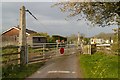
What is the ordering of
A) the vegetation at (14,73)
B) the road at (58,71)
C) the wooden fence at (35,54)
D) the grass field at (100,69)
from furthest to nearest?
the wooden fence at (35,54), the road at (58,71), the grass field at (100,69), the vegetation at (14,73)

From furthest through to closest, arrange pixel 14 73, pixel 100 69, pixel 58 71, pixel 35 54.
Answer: pixel 35 54 → pixel 100 69 → pixel 58 71 → pixel 14 73

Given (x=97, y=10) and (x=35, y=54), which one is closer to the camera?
(x=97, y=10)

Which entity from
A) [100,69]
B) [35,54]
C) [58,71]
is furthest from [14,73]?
[35,54]

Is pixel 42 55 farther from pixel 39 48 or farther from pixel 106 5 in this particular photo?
pixel 106 5

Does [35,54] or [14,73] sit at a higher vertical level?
[35,54]

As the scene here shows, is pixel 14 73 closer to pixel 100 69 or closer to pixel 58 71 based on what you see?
pixel 58 71

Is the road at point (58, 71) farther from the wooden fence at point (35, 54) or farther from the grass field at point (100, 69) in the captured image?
the wooden fence at point (35, 54)

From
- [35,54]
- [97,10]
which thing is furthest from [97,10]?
[35,54]

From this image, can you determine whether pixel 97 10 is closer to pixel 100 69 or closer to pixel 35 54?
pixel 100 69

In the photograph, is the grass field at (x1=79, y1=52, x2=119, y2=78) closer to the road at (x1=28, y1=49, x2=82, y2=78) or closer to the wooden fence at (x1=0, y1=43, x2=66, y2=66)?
the road at (x1=28, y1=49, x2=82, y2=78)

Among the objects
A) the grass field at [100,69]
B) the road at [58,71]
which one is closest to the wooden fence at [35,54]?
the road at [58,71]

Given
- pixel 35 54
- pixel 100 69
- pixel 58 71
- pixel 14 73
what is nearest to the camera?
pixel 14 73

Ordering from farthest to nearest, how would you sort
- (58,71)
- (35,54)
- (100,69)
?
(35,54) → (100,69) → (58,71)

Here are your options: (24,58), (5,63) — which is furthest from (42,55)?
(5,63)
